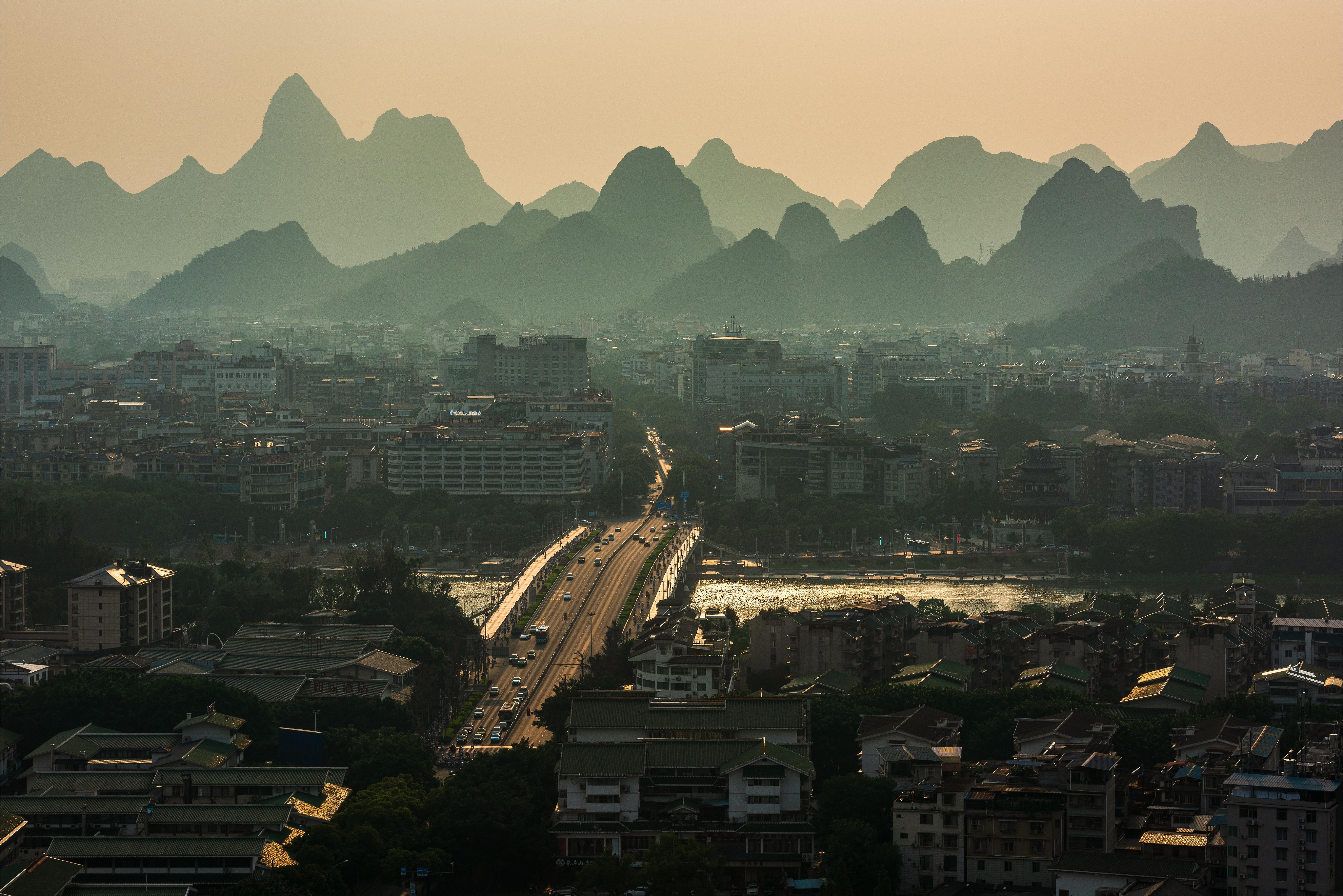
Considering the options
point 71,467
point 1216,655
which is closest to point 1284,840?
point 1216,655

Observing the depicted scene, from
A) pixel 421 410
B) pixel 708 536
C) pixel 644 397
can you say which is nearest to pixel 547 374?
pixel 644 397

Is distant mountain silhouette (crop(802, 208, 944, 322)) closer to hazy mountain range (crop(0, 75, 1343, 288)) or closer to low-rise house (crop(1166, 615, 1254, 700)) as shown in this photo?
hazy mountain range (crop(0, 75, 1343, 288))

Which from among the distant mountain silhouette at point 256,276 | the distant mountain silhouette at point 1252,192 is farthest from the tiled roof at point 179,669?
the distant mountain silhouette at point 1252,192

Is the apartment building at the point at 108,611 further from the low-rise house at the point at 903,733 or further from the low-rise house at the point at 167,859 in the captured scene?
the low-rise house at the point at 903,733

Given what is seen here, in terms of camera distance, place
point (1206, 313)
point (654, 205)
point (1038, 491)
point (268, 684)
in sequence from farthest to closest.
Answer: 1. point (654, 205)
2. point (1206, 313)
3. point (1038, 491)
4. point (268, 684)

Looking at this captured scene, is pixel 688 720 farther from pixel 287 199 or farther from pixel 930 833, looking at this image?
pixel 287 199

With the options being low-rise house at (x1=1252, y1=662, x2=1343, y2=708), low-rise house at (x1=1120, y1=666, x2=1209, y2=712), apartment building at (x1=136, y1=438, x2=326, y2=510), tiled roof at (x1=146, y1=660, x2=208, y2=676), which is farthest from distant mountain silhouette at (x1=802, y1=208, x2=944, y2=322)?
low-rise house at (x1=1252, y1=662, x2=1343, y2=708)
